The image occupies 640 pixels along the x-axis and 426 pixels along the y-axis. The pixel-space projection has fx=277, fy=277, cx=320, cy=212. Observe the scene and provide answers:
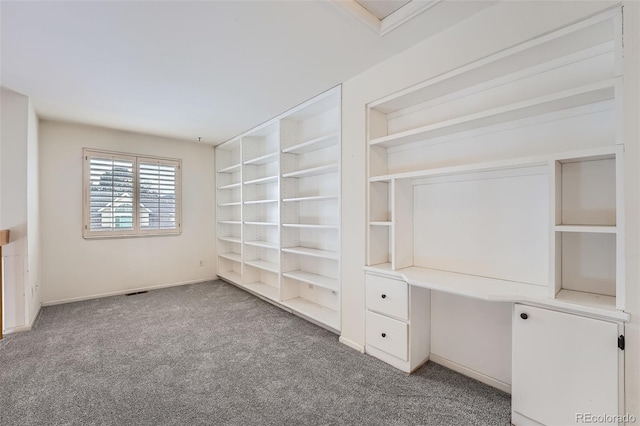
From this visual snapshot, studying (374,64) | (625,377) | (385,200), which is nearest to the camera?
(625,377)

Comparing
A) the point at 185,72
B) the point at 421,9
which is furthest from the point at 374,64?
the point at 185,72

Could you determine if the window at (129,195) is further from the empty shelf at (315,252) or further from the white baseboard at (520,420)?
the white baseboard at (520,420)

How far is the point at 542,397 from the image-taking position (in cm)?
152

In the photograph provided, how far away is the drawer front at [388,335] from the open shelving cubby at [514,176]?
0.43 metres

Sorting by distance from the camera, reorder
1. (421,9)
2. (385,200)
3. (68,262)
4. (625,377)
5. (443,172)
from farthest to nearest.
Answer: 1. (68,262)
2. (385,200)
3. (443,172)
4. (421,9)
5. (625,377)

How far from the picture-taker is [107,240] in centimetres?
429

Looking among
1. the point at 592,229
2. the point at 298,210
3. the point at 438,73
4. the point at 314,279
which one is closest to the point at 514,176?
the point at 592,229

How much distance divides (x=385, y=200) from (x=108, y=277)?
14.4 feet

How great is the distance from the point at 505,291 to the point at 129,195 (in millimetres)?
5097

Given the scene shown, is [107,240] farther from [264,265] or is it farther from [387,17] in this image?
[387,17]

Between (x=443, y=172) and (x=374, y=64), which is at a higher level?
(x=374, y=64)

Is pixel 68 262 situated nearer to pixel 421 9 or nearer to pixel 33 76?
pixel 33 76

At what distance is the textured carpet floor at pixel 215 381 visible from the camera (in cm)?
174

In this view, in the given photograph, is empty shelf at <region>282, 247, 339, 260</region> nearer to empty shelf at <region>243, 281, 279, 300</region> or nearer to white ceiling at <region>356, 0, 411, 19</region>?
empty shelf at <region>243, 281, 279, 300</region>
